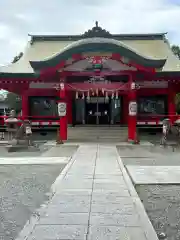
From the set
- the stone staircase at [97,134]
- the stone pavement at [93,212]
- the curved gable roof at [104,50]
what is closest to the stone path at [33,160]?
the stone pavement at [93,212]

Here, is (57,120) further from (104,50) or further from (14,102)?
(14,102)

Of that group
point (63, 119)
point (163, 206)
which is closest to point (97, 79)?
point (63, 119)

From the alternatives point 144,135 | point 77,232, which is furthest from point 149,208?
point 144,135

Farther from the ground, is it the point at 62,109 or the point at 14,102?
the point at 14,102

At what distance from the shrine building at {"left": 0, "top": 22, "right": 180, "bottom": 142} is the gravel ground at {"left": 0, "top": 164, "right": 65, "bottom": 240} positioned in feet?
27.7

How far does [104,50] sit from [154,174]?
32.8 ft

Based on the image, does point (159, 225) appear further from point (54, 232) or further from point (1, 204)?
point (1, 204)

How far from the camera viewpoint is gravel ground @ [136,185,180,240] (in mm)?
4961

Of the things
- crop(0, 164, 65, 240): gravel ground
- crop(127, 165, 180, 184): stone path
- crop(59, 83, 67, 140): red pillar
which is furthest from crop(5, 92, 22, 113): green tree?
crop(127, 165, 180, 184): stone path

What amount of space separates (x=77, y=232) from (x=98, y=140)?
13.9m

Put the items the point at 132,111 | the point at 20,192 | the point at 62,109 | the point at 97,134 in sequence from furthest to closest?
1. the point at 97,134
2. the point at 62,109
3. the point at 132,111
4. the point at 20,192

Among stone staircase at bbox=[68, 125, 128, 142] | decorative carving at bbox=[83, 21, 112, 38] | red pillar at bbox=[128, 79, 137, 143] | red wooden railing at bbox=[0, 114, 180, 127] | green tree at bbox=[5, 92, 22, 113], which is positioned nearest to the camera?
red pillar at bbox=[128, 79, 137, 143]

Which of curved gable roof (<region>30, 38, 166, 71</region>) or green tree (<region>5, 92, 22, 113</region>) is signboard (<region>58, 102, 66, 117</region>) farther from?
green tree (<region>5, 92, 22, 113</region>)

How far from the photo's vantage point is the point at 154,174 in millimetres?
8922
